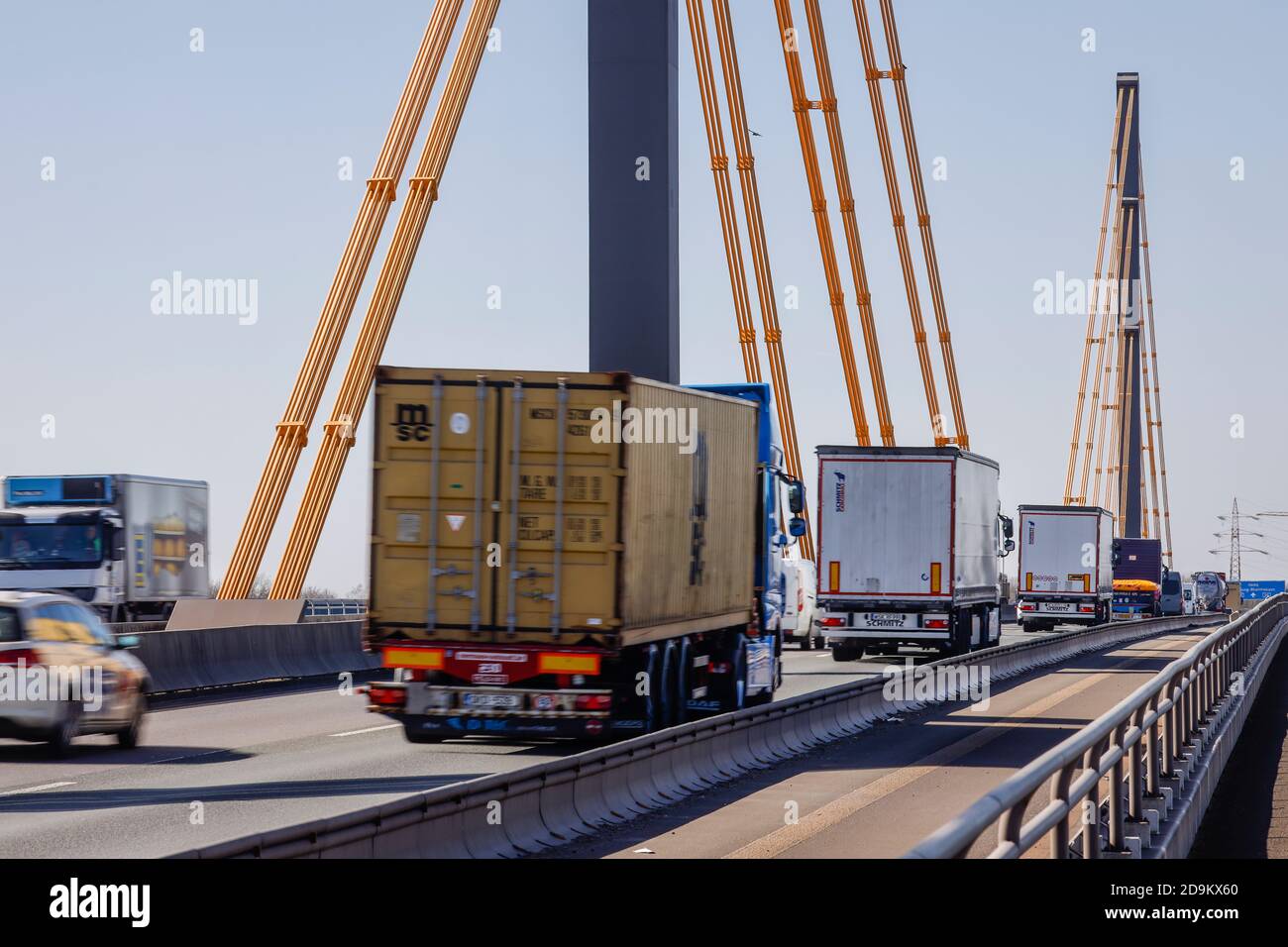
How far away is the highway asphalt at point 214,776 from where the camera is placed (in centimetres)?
1266

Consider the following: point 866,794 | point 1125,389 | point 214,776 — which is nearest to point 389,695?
point 214,776

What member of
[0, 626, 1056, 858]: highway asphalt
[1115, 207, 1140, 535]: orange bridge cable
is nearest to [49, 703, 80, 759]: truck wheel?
[0, 626, 1056, 858]: highway asphalt

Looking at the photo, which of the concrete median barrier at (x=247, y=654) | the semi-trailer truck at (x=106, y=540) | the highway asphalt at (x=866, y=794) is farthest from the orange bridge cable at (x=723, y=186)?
the highway asphalt at (x=866, y=794)

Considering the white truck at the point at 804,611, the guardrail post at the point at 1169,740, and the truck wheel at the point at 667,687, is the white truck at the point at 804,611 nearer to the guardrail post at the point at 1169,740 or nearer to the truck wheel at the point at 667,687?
the truck wheel at the point at 667,687

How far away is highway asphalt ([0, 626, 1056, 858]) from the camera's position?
41.5 feet

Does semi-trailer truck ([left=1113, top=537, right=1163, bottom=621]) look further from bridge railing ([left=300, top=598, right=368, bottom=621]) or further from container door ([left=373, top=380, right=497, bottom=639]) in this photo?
container door ([left=373, top=380, right=497, bottom=639])

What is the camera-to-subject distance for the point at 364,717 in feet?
75.8

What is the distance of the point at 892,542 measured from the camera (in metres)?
34.7

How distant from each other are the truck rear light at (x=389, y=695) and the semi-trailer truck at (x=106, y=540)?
78.6 feet

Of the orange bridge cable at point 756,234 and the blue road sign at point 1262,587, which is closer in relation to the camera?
the orange bridge cable at point 756,234

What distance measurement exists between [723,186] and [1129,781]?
149 feet

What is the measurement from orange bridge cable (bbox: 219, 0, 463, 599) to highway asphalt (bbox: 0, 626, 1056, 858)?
1593 centimetres
